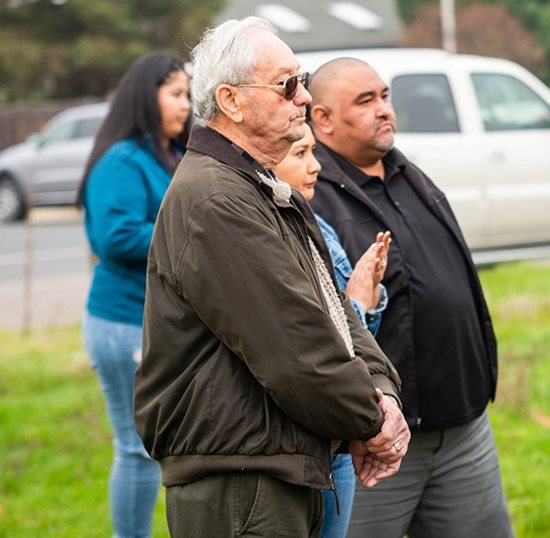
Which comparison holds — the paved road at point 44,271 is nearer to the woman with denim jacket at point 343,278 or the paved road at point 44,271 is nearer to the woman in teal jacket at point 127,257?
the woman in teal jacket at point 127,257

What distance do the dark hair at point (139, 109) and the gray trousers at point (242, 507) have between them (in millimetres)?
2196

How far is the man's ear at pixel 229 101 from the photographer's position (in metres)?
2.73

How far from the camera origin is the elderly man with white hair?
99.3 inches

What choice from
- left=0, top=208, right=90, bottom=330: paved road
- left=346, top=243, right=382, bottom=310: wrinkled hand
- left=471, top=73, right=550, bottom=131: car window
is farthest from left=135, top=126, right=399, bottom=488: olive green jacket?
left=471, top=73, right=550, bottom=131: car window

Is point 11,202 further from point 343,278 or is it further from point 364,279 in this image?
point 364,279

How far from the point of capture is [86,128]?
66.5 ft

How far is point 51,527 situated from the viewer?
5.14m

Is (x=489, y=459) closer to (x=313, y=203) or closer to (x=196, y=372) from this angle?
(x=313, y=203)

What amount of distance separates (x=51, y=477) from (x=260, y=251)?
11.8 feet

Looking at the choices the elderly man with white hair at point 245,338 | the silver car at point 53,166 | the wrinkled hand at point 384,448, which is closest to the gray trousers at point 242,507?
the elderly man with white hair at point 245,338

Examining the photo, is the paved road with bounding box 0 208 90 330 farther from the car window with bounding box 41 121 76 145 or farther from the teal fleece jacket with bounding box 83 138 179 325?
the teal fleece jacket with bounding box 83 138 179 325

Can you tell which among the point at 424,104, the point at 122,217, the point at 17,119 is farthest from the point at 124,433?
the point at 17,119

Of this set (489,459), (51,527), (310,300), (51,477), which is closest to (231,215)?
(310,300)

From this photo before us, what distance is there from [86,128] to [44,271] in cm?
694
